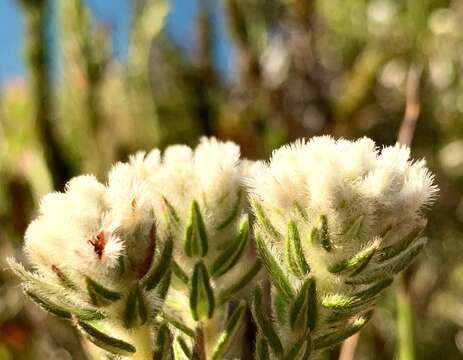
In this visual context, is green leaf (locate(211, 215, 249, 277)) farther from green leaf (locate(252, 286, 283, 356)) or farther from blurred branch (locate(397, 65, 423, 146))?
blurred branch (locate(397, 65, 423, 146))

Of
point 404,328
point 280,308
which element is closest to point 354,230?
point 280,308

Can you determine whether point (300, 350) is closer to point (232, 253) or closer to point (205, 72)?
point (232, 253)

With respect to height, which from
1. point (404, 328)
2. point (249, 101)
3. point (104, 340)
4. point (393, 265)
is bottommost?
→ point (104, 340)

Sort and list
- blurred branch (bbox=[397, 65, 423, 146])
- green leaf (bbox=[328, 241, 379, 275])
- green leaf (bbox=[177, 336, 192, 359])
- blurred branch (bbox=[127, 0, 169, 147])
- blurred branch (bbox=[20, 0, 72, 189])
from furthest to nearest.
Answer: blurred branch (bbox=[127, 0, 169, 147])
blurred branch (bbox=[20, 0, 72, 189])
blurred branch (bbox=[397, 65, 423, 146])
green leaf (bbox=[177, 336, 192, 359])
green leaf (bbox=[328, 241, 379, 275])

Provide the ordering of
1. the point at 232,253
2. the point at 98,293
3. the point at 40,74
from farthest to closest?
the point at 40,74
the point at 232,253
the point at 98,293

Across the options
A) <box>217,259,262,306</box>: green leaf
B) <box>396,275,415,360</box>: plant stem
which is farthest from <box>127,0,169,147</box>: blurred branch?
<box>217,259,262,306</box>: green leaf

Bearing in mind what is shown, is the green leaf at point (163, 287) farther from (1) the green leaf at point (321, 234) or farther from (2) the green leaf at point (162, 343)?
(1) the green leaf at point (321, 234)

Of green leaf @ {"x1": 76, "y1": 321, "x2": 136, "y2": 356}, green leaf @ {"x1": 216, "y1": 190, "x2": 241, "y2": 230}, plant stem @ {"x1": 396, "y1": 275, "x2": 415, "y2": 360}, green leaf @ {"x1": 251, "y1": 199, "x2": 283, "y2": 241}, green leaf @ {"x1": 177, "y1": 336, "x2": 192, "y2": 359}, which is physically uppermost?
plant stem @ {"x1": 396, "y1": 275, "x2": 415, "y2": 360}
